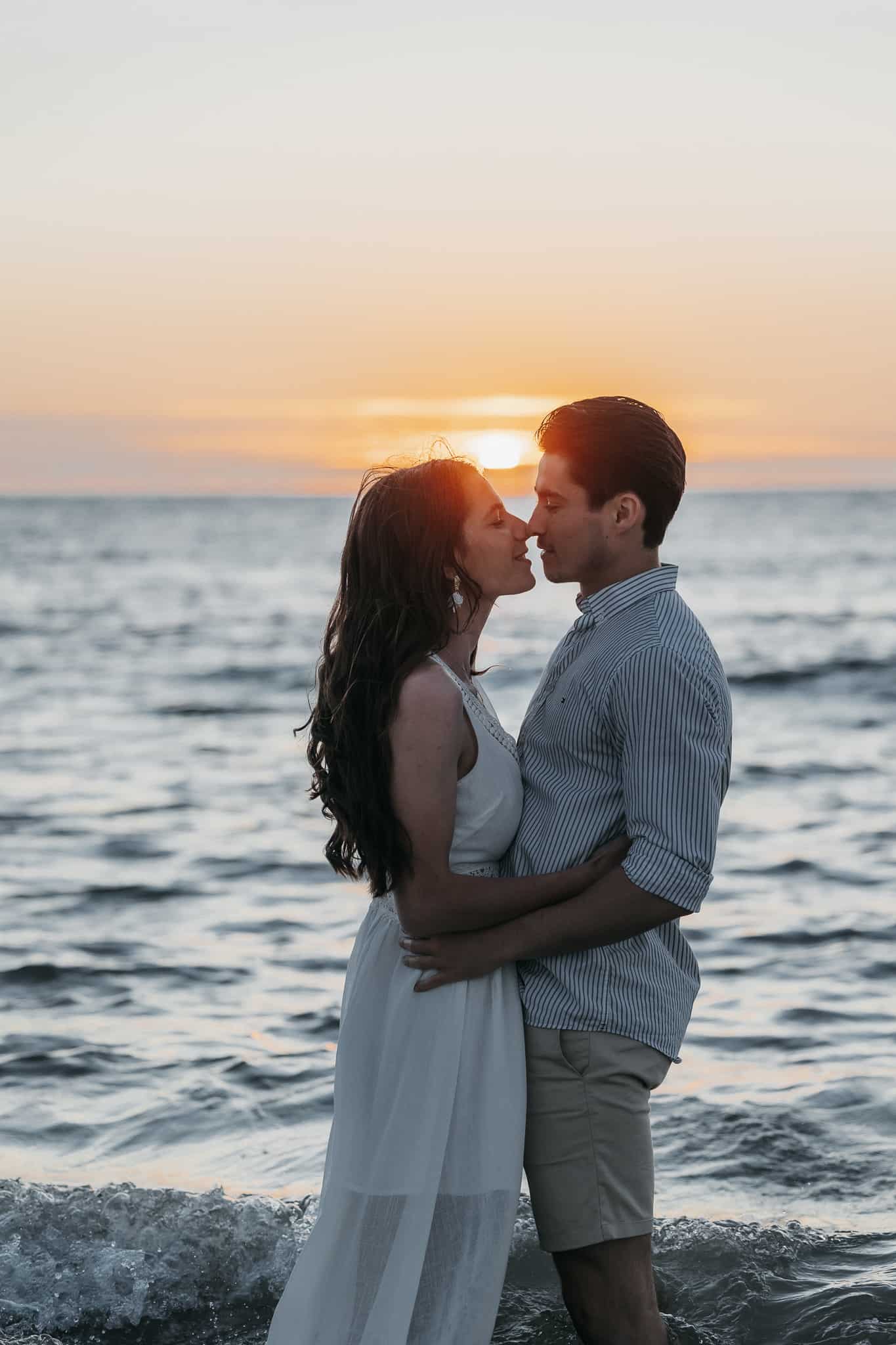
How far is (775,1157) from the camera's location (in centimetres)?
515

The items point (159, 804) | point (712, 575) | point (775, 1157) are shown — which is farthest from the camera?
point (712, 575)

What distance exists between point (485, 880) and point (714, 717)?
572 millimetres

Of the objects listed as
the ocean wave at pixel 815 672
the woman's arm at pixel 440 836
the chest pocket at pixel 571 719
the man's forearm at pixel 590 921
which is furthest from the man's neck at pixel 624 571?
the ocean wave at pixel 815 672

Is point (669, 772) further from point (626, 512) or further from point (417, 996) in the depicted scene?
point (417, 996)

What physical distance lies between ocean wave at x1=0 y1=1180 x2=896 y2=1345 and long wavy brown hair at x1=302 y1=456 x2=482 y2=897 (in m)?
1.90

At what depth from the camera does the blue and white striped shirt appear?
277cm

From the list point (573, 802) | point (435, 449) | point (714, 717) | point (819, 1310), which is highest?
point (435, 449)

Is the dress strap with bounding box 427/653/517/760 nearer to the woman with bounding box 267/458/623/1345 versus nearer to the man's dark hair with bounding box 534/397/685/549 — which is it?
the woman with bounding box 267/458/623/1345

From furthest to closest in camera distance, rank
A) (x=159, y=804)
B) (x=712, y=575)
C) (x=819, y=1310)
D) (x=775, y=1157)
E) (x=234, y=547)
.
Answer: (x=234, y=547) → (x=712, y=575) → (x=159, y=804) → (x=775, y=1157) → (x=819, y=1310)

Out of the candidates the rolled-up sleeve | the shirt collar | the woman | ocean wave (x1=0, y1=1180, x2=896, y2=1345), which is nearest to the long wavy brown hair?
the woman

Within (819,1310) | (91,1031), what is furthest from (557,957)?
(91,1031)

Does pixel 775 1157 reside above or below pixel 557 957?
below

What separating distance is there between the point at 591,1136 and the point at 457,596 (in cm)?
116

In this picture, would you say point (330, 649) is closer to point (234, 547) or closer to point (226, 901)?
point (226, 901)
